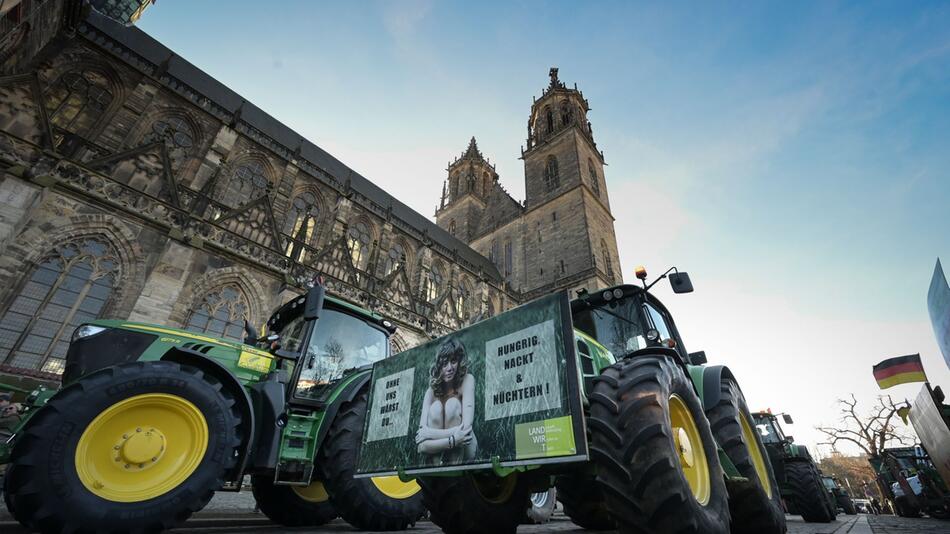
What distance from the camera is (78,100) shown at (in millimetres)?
12086

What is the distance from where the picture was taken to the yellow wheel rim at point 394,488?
4.31 m

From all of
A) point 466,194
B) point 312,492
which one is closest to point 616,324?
point 312,492

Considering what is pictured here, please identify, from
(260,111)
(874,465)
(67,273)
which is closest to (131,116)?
(67,273)

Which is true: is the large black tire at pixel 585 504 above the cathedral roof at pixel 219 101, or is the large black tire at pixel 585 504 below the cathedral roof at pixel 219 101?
below

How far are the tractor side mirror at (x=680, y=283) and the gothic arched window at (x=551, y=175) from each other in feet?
85.4

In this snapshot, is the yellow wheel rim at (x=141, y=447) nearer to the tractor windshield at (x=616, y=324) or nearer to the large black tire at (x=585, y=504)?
the large black tire at (x=585, y=504)

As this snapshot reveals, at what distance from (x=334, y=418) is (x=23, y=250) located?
9950 millimetres

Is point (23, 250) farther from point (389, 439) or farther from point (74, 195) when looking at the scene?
point (389, 439)

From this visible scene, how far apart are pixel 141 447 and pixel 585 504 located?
15.1ft

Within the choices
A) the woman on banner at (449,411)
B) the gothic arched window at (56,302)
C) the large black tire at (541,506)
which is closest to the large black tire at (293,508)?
the large black tire at (541,506)

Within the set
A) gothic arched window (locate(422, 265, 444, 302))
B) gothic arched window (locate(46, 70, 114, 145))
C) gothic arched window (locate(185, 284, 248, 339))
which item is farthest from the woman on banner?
gothic arched window (locate(422, 265, 444, 302))

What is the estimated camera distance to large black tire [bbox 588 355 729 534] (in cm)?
198

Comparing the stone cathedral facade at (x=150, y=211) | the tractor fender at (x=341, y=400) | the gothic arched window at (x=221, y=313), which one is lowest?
the tractor fender at (x=341, y=400)

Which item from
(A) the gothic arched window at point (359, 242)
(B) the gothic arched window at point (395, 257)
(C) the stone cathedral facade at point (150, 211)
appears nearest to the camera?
(C) the stone cathedral facade at point (150, 211)
